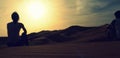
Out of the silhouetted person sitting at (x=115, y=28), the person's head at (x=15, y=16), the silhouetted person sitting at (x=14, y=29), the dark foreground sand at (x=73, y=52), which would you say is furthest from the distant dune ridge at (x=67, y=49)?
the person's head at (x=15, y=16)

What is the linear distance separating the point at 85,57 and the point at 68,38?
693 centimetres

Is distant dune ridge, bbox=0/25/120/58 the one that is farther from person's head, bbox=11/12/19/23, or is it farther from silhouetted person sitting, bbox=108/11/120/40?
person's head, bbox=11/12/19/23

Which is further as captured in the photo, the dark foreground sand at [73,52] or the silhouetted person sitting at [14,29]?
the silhouetted person sitting at [14,29]

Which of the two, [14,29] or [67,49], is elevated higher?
[14,29]

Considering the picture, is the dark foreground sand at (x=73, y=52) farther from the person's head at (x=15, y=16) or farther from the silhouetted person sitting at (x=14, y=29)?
the silhouetted person sitting at (x=14, y=29)

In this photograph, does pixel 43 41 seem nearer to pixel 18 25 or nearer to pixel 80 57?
pixel 18 25

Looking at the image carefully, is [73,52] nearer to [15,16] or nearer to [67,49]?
[67,49]

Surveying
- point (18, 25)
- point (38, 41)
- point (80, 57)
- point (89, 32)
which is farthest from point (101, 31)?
point (80, 57)

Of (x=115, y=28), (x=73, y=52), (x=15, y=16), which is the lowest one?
(x=73, y=52)

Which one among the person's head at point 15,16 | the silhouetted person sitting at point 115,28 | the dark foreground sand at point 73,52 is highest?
the person's head at point 15,16

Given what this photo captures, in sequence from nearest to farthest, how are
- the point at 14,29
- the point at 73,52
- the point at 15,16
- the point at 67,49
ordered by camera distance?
1. the point at 73,52
2. the point at 67,49
3. the point at 15,16
4. the point at 14,29

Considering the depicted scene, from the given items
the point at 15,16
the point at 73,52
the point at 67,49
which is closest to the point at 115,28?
the point at 15,16

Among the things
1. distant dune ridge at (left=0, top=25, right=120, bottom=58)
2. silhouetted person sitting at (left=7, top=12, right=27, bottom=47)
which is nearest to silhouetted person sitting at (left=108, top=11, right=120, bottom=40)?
distant dune ridge at (left=0, top=25, right=120, bottom=58)

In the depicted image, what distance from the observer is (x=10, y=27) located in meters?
8.80
